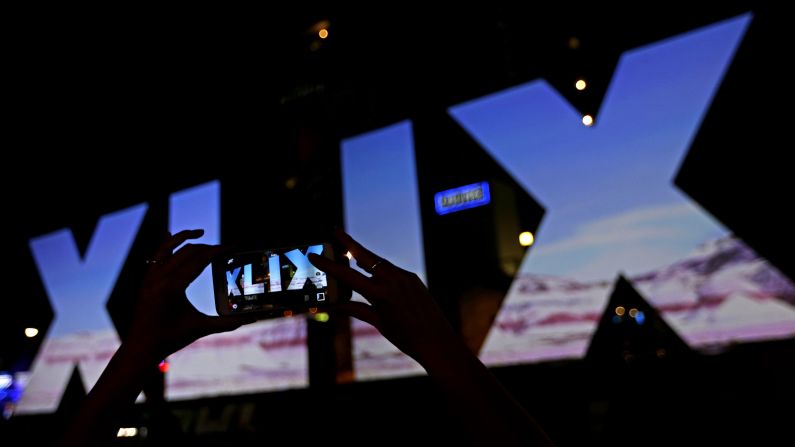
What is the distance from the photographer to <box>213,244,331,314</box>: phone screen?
36.3 inches

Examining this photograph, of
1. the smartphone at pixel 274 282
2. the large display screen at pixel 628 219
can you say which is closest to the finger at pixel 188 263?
the smartphone at pixel 274 282

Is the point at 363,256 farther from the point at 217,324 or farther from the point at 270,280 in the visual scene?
the point at 270,280

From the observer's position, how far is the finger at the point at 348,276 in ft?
1.79

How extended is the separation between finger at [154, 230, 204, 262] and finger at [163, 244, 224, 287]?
0.06 m

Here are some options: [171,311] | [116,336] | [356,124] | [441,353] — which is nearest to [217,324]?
[171,311]

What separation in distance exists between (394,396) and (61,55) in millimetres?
2790

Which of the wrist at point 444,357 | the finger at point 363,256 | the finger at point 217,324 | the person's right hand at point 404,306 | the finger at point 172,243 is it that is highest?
the finger at point 172,243

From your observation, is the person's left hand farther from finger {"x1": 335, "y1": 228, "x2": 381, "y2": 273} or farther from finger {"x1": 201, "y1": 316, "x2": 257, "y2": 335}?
finger {"x1": 335, "y1": 228, "x2": 381, "y2": 273}

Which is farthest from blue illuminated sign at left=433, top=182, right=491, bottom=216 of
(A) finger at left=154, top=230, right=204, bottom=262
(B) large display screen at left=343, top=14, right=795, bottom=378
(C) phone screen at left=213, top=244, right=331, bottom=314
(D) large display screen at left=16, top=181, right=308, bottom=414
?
(A) finger at left=154, top=230, right=204, bottom=262

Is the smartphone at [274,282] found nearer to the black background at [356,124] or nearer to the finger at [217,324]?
the finger at [217,324]

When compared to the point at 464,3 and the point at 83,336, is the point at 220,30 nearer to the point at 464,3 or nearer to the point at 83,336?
the point at 464,3

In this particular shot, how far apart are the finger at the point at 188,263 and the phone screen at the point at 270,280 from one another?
199 millimetres

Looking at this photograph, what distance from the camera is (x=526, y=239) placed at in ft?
8.87

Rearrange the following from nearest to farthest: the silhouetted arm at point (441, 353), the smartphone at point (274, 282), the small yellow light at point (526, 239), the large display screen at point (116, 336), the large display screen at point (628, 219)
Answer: the silhouetted arm at point (441, 353), the smartphone at point (274, 282), the large display screen at point (628, 219), the small yellow light at point (526, 239), the large display screen at point (116, 336)
